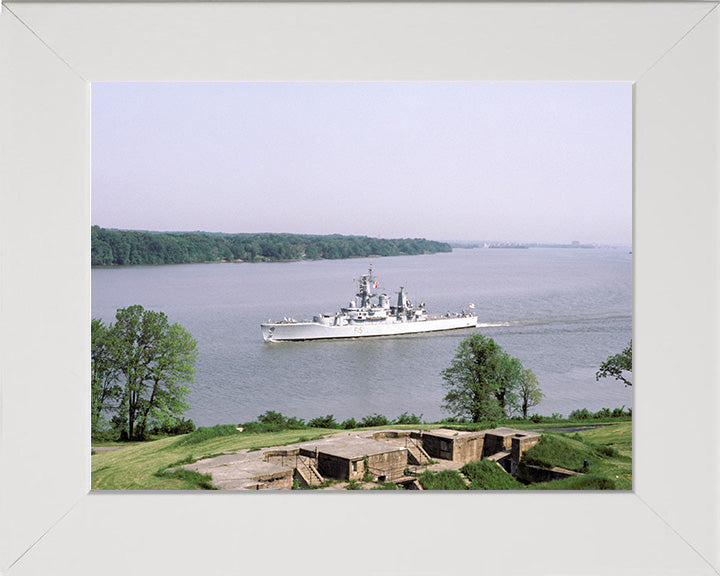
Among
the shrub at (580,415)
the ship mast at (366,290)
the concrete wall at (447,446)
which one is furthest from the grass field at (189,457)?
the ship mast at (366,290)

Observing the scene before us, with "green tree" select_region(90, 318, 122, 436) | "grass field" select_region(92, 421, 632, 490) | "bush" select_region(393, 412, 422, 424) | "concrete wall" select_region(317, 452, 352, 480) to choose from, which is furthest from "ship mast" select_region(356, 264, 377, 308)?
"concrete wall" select_region(317, 452, 352, 480)

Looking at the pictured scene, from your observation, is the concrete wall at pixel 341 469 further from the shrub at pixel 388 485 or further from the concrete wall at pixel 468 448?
the concrete wall at pixel 468 448

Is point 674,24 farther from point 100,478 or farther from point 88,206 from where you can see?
point 100,478

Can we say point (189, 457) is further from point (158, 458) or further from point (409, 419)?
point (409, 419)

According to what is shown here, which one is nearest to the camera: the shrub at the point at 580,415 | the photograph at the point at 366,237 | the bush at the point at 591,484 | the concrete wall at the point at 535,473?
the bush at the point at 591,484

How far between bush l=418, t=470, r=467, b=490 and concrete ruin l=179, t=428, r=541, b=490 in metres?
0.11

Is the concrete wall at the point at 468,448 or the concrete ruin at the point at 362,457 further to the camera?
the concrete wall at the point at 468,448

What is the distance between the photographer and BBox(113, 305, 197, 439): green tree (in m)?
9.87

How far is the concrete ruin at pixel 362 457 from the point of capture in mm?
5793

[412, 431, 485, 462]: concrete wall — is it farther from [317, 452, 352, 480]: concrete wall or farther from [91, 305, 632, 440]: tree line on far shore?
[91, 305, 632, 440]: tree line on far shore

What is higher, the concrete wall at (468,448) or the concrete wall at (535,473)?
the concrete wall at (468,448)

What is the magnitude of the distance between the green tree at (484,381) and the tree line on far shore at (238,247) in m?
4.18

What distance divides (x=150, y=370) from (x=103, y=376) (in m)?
0.68

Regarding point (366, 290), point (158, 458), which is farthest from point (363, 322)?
point (158, 458)
